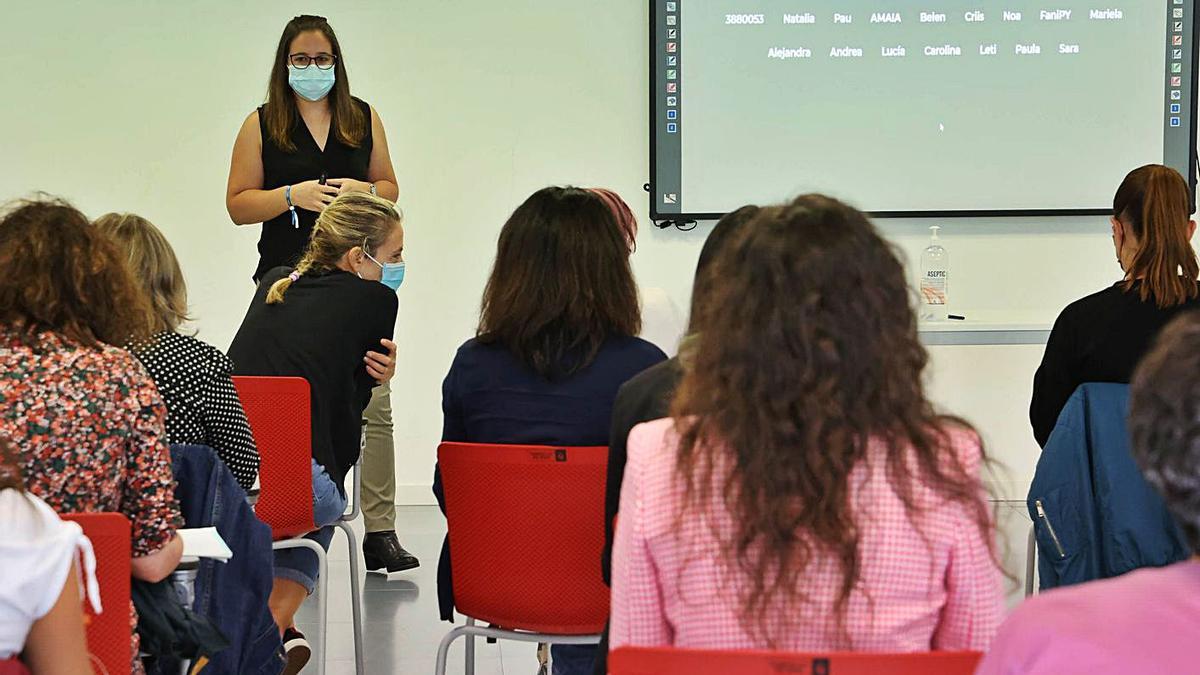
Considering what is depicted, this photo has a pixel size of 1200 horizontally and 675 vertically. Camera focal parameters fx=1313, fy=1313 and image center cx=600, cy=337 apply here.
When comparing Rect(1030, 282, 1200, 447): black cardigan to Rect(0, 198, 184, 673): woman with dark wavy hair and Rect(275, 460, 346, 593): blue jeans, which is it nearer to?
Rect(275, 460, 346, 593): blue jeans

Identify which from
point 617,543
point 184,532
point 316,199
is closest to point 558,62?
point 316,199

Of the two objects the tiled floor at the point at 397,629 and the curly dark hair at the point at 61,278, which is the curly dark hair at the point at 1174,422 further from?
the tiled floor at the point at 397,629

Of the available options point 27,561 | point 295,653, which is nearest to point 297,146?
point 295,653

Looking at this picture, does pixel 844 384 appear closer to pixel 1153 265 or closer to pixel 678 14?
pixel 1153 265

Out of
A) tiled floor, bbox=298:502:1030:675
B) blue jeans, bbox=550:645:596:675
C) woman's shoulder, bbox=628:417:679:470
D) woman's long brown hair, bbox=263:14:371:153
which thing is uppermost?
woman's long brown hair, bbox=263:14:371:153

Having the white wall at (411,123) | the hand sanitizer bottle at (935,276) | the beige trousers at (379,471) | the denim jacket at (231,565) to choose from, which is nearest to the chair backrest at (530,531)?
the denim jacket at (231,565)

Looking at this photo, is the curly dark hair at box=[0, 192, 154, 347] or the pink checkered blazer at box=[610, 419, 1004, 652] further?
the curly dark hair at box=[0, 192, 154, 347]

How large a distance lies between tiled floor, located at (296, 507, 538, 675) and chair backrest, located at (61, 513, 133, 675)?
114 cm

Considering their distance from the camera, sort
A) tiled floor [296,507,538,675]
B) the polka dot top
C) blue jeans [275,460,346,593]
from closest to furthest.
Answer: the polka dot top, blue jeans [275,460,346,593], tiled floor [296,507,538,675]

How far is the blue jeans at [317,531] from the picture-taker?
118 inches

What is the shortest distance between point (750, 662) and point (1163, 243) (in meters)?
1.96

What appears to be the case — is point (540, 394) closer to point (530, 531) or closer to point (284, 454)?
point (530, 531)

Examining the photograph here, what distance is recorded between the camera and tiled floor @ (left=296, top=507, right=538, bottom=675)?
134 inches

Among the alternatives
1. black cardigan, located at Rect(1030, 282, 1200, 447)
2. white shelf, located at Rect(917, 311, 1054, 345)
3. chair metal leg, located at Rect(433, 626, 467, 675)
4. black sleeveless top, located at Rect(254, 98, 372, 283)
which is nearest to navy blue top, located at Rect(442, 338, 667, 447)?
chair metal leg, located at Rect(433, 626, 467, 675)
